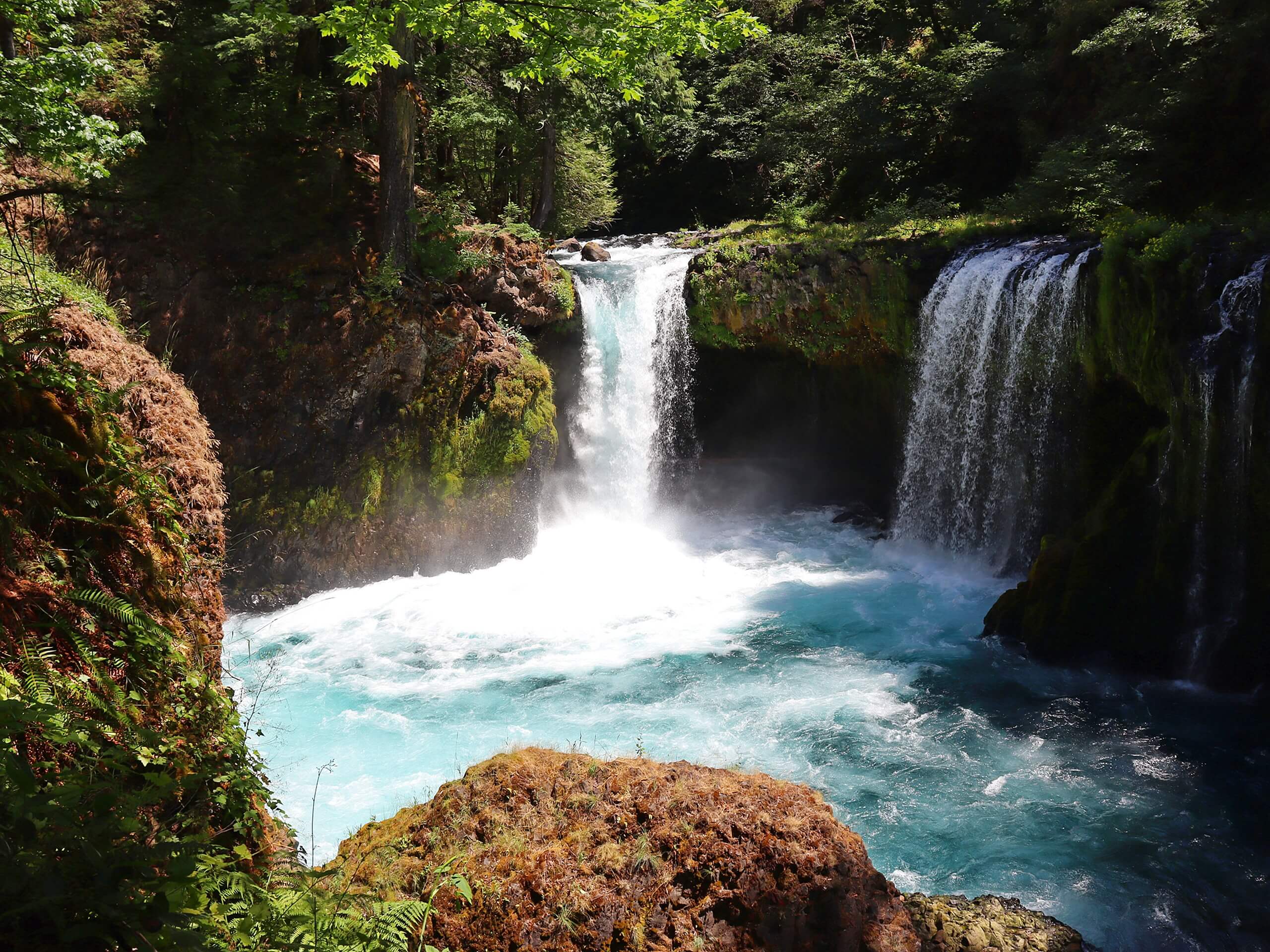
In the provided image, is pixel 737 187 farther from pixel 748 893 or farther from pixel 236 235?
pixel 748 893

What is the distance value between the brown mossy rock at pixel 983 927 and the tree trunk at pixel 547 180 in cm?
1961

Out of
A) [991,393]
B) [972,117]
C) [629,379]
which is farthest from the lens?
[972,117]

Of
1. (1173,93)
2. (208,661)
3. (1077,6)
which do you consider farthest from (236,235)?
(1077,6)

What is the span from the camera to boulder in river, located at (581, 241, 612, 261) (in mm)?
17203

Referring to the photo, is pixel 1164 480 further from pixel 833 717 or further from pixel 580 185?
pixel 580 185

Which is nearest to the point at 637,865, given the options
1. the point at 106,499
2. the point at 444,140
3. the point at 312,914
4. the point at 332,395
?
the point at 312,914

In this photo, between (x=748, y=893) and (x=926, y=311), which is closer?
(x=748, y=893)

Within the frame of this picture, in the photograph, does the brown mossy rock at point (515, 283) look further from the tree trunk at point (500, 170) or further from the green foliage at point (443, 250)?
the tree trunk at point (500, 170)

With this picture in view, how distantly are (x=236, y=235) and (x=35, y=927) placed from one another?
1179 centimetres

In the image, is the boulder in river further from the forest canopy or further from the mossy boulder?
the mossy boulder

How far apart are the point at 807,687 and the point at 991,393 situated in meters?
5.79

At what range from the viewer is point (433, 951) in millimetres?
2781

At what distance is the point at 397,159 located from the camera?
39.0ft

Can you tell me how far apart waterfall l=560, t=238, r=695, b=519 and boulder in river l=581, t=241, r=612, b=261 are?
64.2 inches
